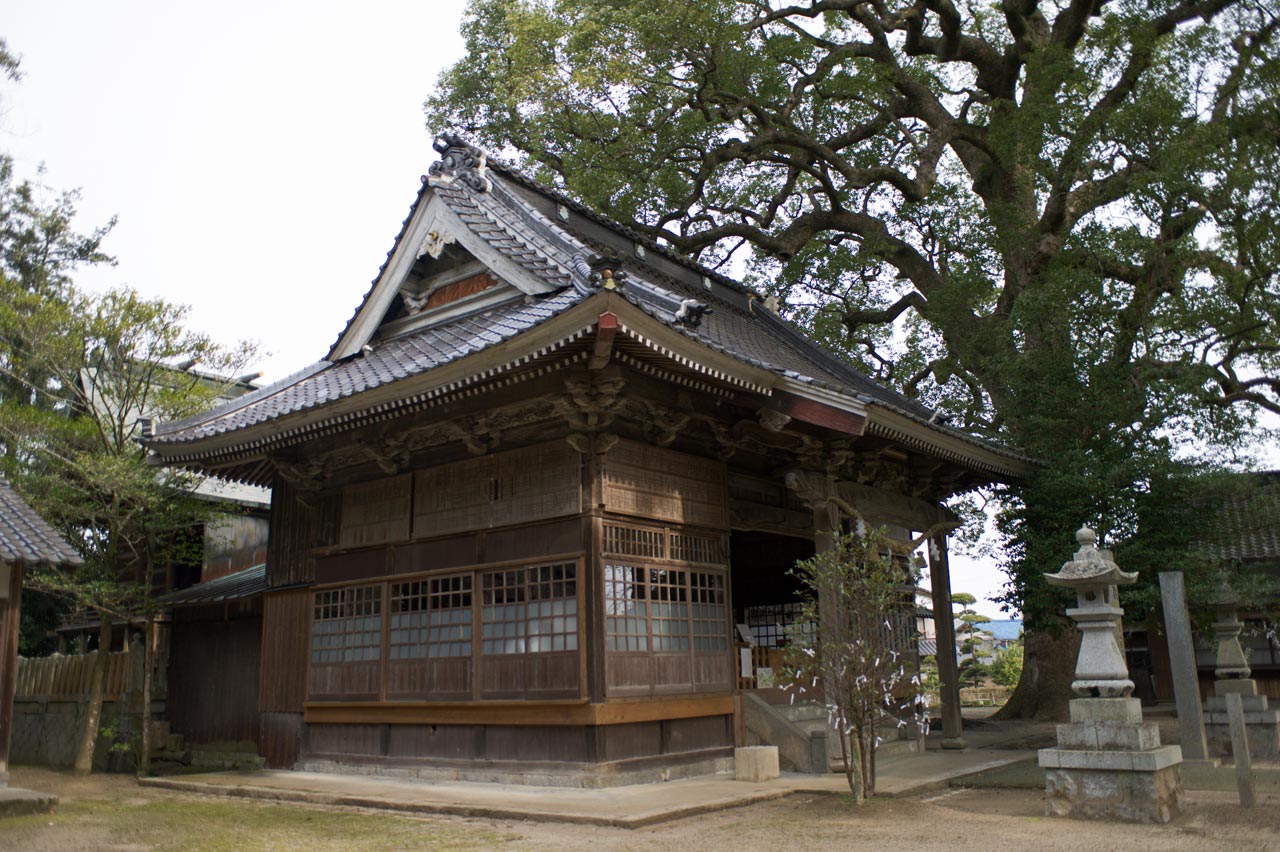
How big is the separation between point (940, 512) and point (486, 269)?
7.92 metres

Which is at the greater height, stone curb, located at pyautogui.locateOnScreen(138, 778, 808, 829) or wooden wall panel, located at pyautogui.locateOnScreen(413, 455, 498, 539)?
wooden wall panel, located at pyautogui.locateOnScreen(413, 455, 498, 539)

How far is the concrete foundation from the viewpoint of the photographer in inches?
321

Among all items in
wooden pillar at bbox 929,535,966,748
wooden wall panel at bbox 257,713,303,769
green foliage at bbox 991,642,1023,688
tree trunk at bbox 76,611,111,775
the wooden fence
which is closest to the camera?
wooden wall panel at bbox 257,713,303,769

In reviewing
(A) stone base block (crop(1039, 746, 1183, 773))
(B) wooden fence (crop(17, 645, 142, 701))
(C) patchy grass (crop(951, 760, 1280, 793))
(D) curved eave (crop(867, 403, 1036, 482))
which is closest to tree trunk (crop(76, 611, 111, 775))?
(B) wooden fence (crop(17, 645, 142, 701))

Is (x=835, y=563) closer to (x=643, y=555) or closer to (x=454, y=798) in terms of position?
(x=643, y=555)

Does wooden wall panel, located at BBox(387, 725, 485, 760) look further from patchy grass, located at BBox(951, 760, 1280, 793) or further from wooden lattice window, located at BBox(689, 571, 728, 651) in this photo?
patchy grass, located at BBox(951, 760, 1280, 793)

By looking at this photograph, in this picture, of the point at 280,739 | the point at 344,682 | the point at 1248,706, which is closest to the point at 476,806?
the point at 344,682

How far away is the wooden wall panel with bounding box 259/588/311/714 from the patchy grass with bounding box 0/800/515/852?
3.03m

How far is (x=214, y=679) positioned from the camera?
1577 centimetres

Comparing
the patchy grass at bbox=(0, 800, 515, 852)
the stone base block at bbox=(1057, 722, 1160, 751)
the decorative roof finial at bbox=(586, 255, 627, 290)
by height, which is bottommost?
the patchy grass at bbox=(0, 800, 515, 852)

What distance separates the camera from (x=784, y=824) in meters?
8.39

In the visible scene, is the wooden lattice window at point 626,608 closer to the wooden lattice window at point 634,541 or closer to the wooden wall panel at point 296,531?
the wooden lattice window at point 634,541

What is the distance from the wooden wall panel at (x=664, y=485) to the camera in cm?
1105

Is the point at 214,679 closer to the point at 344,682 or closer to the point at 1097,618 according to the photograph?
the point at 344,682
